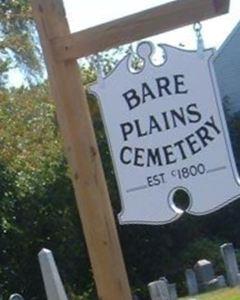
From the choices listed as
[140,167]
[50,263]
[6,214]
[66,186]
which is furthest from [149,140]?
[66,186]

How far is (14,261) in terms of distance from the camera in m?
15.2

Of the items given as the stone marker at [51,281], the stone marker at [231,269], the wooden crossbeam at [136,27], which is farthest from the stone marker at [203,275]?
the wooden crossbeam at [136,27]

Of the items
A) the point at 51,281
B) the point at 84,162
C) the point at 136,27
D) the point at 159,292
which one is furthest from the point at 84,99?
the point at 159,292

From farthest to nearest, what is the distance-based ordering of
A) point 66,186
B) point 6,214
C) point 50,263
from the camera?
1. point 66,186
2. point 6,214
3. point 50,263

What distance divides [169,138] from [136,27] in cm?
60

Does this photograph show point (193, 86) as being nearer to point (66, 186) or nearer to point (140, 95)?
point (140, 95)

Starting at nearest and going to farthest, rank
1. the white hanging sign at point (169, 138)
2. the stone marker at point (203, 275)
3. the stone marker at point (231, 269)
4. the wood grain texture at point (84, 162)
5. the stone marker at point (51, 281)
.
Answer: the white hanging sign at point (169, 138)
the wood grain texture at point (84, 162)
the stone marker at point (51, 281)
the stone marker at point (231, 269)
the stone marker at point (203, 275)

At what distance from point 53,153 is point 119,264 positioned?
12.5 m

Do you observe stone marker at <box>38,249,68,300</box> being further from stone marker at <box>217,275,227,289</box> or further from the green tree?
the green tree

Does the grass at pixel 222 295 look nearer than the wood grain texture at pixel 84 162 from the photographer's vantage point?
No

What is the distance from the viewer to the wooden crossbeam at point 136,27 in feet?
14.9

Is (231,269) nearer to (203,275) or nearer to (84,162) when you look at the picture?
(203,275)

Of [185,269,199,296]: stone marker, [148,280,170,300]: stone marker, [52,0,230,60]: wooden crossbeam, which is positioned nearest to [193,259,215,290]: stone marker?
[185,269,199,296]: stone marker

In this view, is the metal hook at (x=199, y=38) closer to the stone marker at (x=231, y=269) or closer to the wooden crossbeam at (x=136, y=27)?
the wooden crossbeam at (x=136, y=27)
